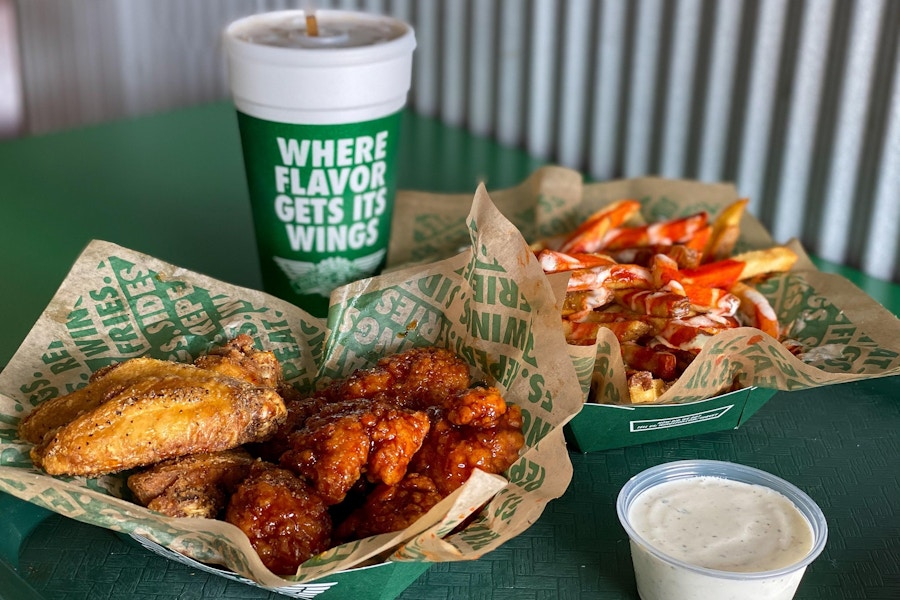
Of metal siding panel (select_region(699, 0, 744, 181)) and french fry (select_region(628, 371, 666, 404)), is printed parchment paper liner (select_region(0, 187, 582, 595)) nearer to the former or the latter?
Result: french fry (select_region(628, 371, 666, 404))

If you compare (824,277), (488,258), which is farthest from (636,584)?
(824,277)

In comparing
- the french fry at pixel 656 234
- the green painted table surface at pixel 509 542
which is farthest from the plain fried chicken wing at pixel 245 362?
the french fry at pixel 656 234

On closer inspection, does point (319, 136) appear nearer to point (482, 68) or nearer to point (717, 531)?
point (717, 531)

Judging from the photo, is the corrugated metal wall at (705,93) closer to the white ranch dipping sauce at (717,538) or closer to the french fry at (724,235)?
the french fry at (724,235)

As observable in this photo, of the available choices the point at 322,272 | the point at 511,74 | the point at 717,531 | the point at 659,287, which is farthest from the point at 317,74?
the point at 511,74

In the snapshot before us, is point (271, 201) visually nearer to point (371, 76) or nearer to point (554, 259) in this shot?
point (371, 76)

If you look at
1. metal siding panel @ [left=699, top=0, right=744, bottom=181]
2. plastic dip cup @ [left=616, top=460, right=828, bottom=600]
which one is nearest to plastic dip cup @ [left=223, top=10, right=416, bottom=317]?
plastic dip cup @ [left=616, top=460, right=828, bottom=600]

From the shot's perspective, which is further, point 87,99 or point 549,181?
point 87,99
